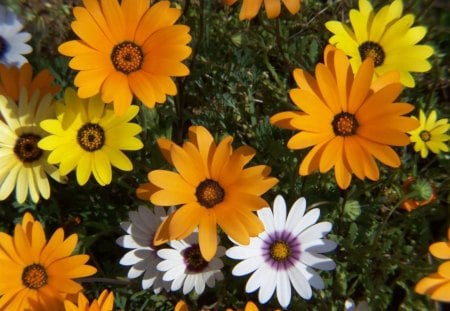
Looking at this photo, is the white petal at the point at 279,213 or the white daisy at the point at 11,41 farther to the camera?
the white daisy at the point at 11,41

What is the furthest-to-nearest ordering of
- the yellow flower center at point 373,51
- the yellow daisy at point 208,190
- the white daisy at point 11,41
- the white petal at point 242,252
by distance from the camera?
the white daisy at point 11,41, the yellow flower center at point 373,51, the white petal at point 242,252, the yellow daisy at point 208,190

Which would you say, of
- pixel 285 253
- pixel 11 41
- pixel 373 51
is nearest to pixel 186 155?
pixel 285 253

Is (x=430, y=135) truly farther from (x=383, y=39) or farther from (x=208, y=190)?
(x=208, y=190)

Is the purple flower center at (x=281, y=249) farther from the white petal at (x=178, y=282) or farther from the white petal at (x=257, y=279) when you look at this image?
the white petal at (x=178, y=282)

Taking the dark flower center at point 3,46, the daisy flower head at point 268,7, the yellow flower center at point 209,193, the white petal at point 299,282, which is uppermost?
the daisy flower head at point 268,7

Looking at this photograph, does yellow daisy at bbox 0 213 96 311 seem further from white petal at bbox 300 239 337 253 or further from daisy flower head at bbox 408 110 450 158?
daisy flower head at bbox 408 110 450 158

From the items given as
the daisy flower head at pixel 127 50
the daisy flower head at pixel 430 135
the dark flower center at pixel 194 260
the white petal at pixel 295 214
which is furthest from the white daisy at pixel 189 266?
the daisy flower head at pixel 430 135

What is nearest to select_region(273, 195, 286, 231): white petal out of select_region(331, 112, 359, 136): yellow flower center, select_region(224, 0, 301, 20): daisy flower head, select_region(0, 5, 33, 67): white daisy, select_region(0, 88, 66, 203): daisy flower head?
select_region(331, 112, 359, 136): yellow flower center
